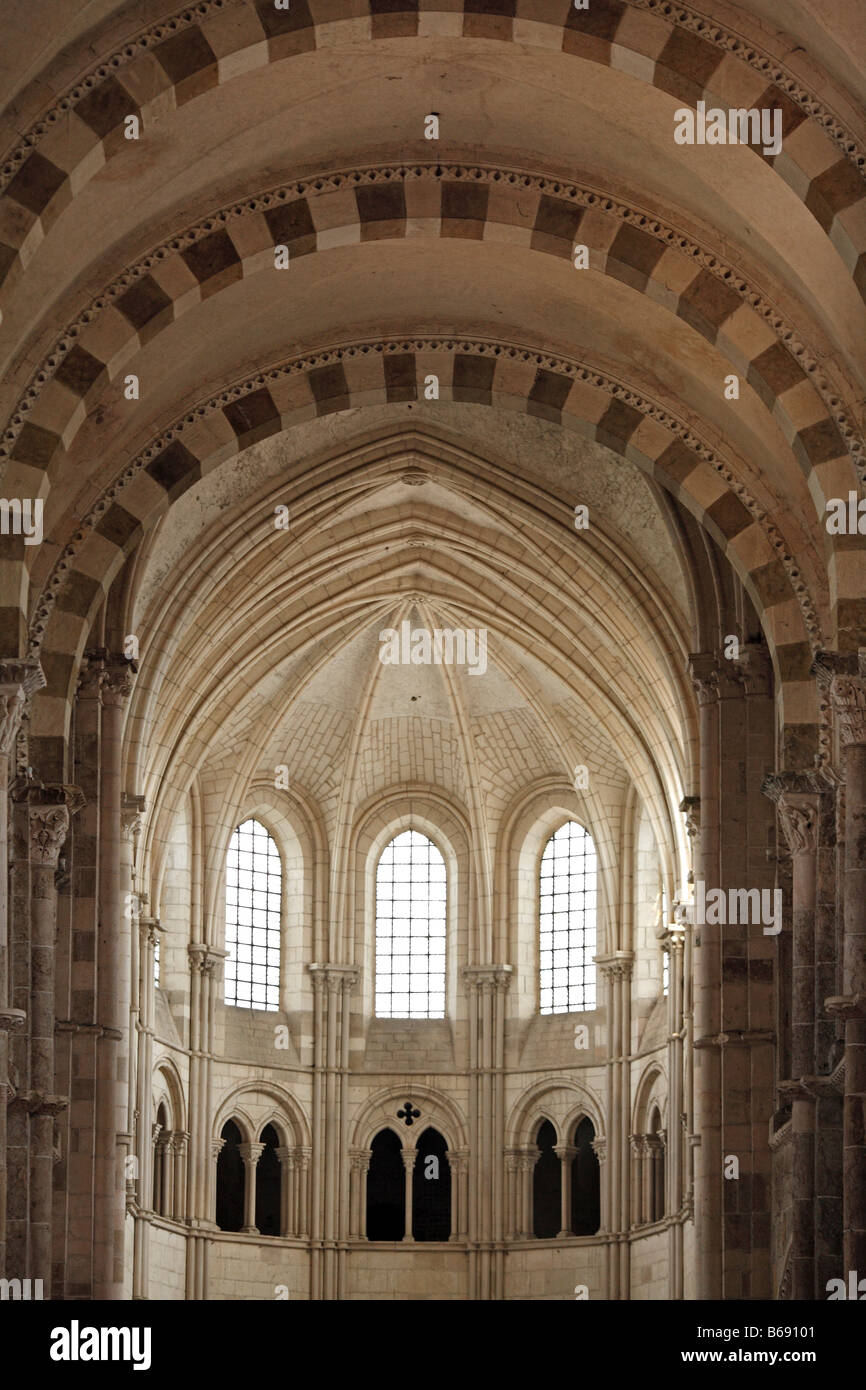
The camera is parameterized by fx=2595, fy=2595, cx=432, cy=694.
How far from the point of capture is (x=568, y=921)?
39.8 metres

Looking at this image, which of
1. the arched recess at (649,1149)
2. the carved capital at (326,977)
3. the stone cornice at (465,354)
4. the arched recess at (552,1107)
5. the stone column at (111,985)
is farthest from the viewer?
the carved capital at (326,977)

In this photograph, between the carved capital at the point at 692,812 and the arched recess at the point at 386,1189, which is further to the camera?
the arched recess at the point at 386,1189

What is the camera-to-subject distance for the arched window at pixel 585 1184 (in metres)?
38.1

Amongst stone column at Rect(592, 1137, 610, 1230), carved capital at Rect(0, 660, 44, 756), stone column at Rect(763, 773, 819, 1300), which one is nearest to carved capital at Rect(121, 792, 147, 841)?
stone column at Rect(763, 773, 819, 1300)

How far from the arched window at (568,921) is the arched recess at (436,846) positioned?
123 cm

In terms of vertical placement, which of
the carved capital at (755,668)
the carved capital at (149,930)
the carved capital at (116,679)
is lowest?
the carved capital at (149,930)

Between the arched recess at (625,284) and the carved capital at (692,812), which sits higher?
the arched recess at (625,284)

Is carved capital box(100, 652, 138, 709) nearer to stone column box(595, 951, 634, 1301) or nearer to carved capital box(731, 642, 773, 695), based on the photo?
carved capital box(731, 642, 773, 695)

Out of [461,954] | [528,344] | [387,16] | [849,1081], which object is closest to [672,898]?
[461,954]

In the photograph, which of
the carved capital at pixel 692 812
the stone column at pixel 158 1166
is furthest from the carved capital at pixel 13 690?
the stone column at pixel 158 1166

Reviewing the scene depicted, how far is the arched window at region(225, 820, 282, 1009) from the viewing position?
39.7 meters

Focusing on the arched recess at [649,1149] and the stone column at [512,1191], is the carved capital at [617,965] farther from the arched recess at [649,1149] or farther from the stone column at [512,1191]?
the stone column at [512,1191]

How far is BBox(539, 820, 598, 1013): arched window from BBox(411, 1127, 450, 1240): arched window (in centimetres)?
268
